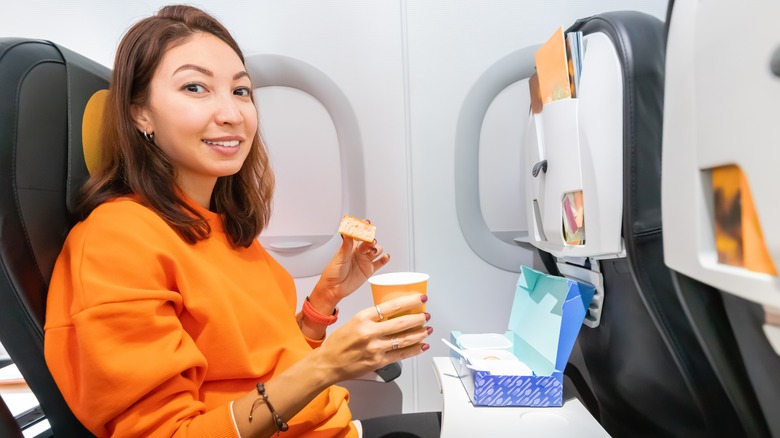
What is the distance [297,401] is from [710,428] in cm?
78

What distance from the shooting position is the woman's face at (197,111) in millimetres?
1091

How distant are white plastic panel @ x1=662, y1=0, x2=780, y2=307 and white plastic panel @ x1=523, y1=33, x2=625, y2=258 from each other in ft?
1.14

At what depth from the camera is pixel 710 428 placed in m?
0.85

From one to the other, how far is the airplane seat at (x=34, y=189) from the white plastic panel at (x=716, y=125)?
1.09 meters

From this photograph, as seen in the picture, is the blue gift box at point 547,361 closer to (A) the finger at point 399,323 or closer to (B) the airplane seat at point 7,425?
(A) the finger at point 399,323

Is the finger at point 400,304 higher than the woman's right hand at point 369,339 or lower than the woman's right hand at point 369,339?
higher

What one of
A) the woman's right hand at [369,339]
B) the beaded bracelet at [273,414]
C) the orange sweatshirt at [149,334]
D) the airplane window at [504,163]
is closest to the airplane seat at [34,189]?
the orange sweatshirt at [149,334]

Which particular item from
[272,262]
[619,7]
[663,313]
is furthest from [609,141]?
[619,7]

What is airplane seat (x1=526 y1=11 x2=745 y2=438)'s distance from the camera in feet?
2.78

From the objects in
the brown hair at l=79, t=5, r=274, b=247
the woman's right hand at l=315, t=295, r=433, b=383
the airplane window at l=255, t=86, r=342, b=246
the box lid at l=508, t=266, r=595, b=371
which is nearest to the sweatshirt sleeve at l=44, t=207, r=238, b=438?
the brown hair at l=79, t=5, r=274, b=247

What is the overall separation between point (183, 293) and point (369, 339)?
1.31 ft

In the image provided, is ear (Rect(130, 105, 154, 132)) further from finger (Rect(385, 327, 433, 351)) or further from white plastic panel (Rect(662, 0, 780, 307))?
white plastic panel (Rect(662, 0, 780, 307))

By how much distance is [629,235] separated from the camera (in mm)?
875

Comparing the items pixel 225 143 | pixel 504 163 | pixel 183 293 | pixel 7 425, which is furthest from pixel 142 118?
pixel 504 163
